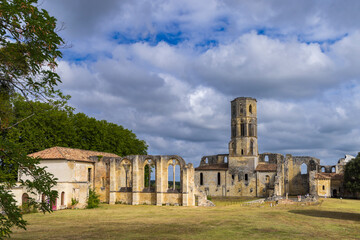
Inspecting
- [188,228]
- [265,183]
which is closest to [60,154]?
[188,228]

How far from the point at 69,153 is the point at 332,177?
143 ft

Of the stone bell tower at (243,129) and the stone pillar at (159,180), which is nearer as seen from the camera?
the stone pillar at (159,180)

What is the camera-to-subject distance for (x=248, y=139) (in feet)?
193

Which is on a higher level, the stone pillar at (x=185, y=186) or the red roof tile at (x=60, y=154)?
the red roof tile at (x=60, y=154)

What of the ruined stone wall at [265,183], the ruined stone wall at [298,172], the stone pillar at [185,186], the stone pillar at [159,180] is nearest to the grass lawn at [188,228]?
the stone pillar at [185,186]

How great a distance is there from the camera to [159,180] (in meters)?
36.5

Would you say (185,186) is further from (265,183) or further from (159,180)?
(265,183)

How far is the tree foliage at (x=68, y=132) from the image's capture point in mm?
36906

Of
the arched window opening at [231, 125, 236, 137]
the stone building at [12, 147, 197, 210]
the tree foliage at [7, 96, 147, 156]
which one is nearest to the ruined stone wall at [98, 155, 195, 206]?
the stone building at [12, 147, 197, 210]

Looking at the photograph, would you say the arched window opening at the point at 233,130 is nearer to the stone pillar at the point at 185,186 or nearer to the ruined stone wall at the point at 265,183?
the ruined stone wall at the point at 265,183

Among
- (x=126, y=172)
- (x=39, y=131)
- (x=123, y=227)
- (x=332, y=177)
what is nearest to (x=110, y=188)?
(x=126, y=172)

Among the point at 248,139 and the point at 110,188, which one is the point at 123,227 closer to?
the point at 110,188

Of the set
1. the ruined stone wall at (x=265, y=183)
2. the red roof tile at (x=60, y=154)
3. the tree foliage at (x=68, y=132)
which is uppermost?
the tree foliage at (x=68, y=132)

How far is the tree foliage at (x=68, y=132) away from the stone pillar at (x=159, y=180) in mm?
12036
